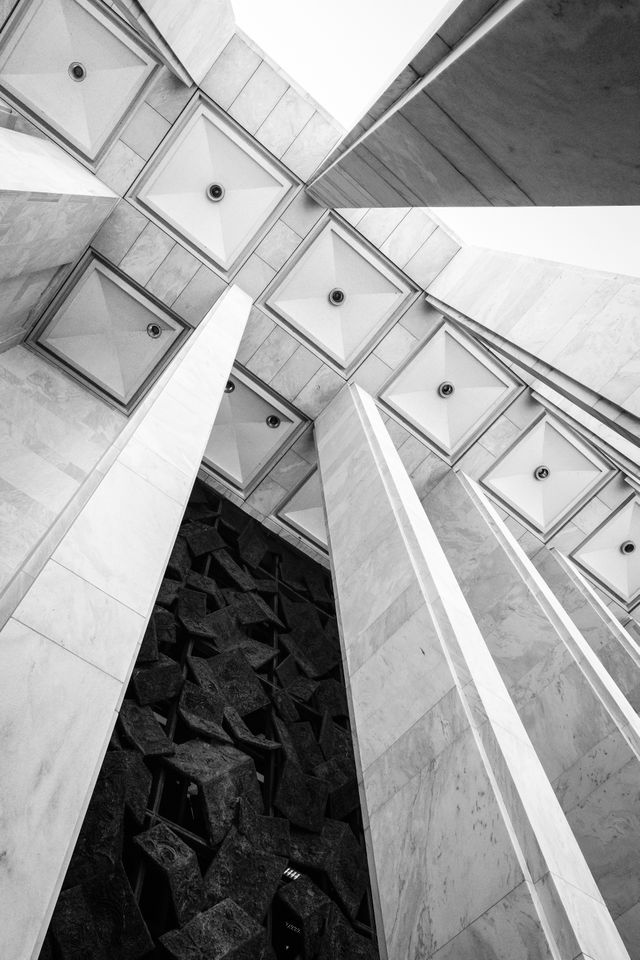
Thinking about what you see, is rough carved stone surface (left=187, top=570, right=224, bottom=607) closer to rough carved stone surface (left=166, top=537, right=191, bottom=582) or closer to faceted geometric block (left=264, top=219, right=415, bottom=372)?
rough carved stone surface (left=166, top=537, right=191, bottom=582)

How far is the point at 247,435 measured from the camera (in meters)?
9.83

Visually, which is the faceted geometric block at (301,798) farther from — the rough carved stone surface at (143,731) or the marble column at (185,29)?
the marble column at (185,29)

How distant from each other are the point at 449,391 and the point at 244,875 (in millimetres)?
6513

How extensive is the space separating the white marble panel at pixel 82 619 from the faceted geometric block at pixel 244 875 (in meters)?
2.24

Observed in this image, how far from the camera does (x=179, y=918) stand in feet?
13.4

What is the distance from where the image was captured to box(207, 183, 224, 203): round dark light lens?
866 centimetres

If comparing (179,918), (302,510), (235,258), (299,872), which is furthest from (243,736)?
(235,258)

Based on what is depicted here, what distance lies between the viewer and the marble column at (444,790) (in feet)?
8.42

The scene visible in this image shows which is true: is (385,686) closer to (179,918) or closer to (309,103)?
(179,918)

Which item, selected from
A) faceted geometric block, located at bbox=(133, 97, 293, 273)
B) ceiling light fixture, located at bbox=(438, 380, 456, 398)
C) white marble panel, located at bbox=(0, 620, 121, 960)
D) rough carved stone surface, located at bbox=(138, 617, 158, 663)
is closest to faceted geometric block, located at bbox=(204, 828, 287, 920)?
rough carved stone surface, located at bbox=(138, 617, 158, 663)

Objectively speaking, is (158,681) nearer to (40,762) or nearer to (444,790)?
(444,790)

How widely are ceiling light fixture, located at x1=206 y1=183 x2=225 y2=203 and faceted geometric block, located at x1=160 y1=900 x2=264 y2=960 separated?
7349 mm

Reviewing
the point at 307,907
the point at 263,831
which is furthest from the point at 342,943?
the point at 263,831

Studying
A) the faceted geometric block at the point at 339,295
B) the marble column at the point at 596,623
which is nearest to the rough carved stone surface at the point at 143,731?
the marble column at the point at 596,623
